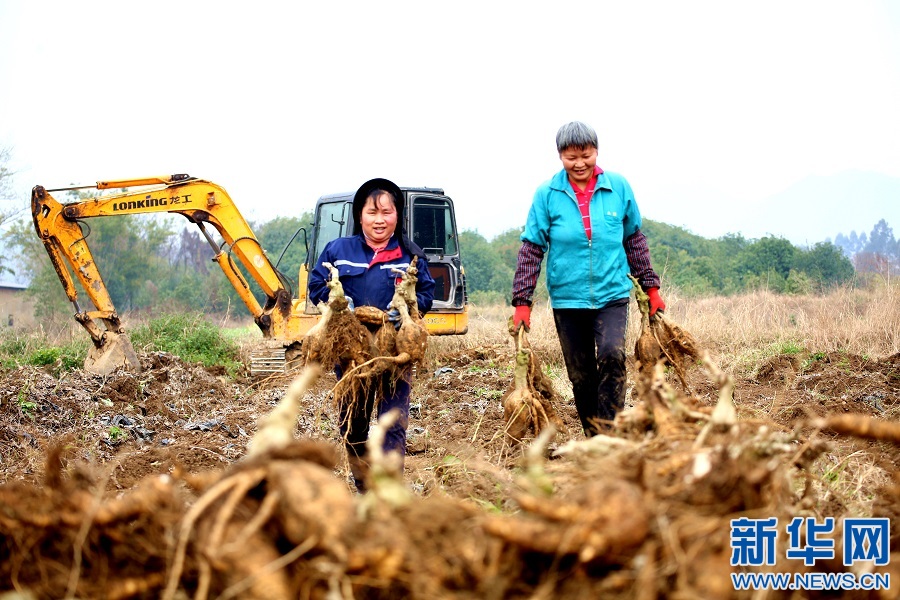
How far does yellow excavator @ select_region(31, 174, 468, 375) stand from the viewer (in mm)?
9938

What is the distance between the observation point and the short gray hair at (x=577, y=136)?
438 centimetres

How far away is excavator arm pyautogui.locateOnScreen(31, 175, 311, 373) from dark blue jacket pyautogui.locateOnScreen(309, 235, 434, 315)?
5.91 meters

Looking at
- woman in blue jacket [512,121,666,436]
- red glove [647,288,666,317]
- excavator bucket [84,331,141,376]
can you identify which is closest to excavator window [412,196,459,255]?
excavator bucket [84,331,141,376]

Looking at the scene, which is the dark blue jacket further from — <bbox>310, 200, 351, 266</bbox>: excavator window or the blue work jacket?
<bbox>310, 200, 351, 266</bbox>: excavator window

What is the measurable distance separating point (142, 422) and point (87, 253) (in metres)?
3.65

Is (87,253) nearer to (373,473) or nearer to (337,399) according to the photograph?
(337,399)

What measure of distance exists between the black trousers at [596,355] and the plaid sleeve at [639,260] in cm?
23

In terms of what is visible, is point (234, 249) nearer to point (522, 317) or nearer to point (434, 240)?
point (434, 240)

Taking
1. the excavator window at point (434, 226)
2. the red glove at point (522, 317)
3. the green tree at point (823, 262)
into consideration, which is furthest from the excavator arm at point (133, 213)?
the green tree at point (823, 262)

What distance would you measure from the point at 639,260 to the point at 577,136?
0.84 metres

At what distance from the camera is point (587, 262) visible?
175 inches

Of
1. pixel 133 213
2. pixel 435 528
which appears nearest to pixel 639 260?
pixel 435 528

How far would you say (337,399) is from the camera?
3955 mm

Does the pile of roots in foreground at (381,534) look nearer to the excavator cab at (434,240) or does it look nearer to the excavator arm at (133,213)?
the excavator arm at (133,213)
